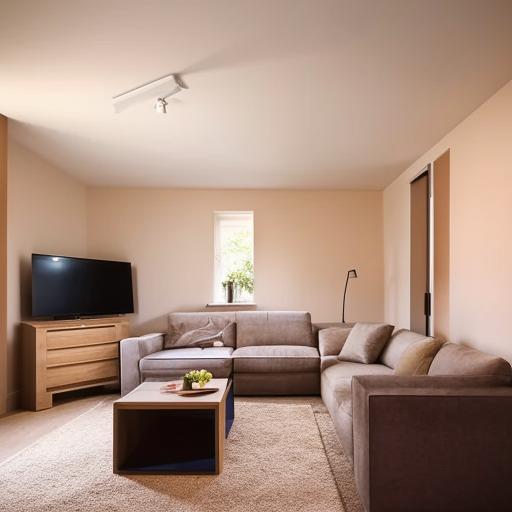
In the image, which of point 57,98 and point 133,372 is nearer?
point 57,98

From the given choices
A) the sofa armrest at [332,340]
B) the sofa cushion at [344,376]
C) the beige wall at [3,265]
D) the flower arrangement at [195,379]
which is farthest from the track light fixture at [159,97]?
the sofa armrest at [332,340]

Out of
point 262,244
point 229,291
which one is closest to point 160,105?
point 262,244

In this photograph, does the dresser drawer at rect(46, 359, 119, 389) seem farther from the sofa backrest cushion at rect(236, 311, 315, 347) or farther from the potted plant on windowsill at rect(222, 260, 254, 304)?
the potted plant on windowsill at rect(222, 260, 254, 304)

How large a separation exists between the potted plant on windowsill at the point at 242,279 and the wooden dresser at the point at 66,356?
153cm

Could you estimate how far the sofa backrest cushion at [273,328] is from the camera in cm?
484

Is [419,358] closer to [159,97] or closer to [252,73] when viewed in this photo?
[252,73]

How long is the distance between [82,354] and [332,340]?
2580 mm

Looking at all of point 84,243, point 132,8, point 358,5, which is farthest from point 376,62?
point 84,243

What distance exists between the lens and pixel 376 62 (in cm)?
240

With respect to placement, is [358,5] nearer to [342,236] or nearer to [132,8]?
[132,8]

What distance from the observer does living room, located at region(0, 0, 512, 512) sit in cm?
198

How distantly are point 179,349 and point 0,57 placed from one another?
324cm

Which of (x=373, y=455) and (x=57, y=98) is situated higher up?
(x=57, y=98)

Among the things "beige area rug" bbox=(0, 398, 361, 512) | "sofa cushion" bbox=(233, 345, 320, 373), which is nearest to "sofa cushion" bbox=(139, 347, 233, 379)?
"sofa cushion" bbox=(233, 345, 320, 373)
